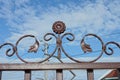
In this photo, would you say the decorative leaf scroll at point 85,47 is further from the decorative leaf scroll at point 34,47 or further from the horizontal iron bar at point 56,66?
the decorative leaf scroll at point 34,47

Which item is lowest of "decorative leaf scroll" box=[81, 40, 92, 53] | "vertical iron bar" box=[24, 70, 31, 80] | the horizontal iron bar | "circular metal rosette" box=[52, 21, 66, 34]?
"vertical iron bar" box=[24, 70, 31, 80]

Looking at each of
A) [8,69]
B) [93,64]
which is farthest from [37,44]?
[93,64]

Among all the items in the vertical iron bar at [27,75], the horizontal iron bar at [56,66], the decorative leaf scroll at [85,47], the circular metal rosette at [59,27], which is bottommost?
the vertical iron bar at [27,75]

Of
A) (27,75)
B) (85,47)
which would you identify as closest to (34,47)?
(27,75)

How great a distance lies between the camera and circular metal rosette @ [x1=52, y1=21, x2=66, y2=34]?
2.30 m

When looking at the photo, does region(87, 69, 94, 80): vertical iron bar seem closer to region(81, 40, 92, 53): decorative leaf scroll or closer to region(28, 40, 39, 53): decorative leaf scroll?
region(81, 40, 92, 53): decorative leaf scroll

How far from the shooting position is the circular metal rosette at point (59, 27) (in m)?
2.30

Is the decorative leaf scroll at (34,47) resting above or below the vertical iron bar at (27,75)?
above

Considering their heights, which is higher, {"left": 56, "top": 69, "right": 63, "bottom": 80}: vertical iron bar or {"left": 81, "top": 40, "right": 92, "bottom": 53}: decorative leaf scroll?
{"left": 81, "top": 40, "right": 92, "bottom": 53}: decorative leaf scroll

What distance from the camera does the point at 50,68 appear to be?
2.20 meters

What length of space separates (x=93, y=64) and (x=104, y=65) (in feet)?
0.30

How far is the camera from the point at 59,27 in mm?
2316

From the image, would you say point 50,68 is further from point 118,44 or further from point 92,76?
point 118,44

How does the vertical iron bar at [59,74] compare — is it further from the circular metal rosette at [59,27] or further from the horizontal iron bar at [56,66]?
the circular metal rosette at [59,27]
